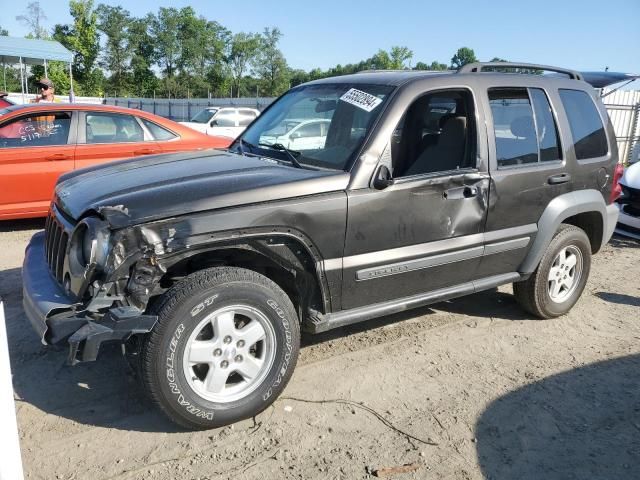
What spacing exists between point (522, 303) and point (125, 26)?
289 ft

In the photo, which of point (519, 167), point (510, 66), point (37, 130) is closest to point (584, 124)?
point (510, 66)

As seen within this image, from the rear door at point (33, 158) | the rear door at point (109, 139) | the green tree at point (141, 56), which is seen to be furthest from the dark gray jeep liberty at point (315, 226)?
the green tree at point (141, 56)

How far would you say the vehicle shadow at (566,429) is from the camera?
9.33 feet

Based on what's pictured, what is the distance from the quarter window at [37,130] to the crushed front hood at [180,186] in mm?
3545

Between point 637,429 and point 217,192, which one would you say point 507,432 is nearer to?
point 637,429

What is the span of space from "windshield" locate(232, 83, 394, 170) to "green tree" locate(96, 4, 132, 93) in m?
80.8

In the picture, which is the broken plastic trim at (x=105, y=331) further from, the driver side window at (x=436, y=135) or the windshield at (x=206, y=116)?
the windshield at (x=206, y=116)

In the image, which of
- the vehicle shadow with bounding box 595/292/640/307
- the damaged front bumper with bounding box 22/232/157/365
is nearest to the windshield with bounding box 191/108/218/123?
the vehicle shadow with bounding box 595/292/640/307

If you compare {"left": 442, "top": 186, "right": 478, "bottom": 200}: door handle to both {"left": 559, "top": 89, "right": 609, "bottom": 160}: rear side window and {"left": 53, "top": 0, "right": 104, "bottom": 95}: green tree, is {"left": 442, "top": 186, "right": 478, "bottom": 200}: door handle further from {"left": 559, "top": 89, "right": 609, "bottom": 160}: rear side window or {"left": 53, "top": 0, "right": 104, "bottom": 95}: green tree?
{"left": 53, "top": 0, "right": 104, "bottom": 95}: green tree

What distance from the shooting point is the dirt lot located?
9.23 ft

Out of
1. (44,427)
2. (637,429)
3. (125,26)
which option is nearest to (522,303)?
(637,429)

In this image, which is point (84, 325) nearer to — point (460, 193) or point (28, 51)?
point (460, 193)

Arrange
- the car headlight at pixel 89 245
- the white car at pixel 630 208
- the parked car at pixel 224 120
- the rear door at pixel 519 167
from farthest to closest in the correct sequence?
the parked car at pixel 224 120 < the white car at pixel 630 208 < the rear door at pixel 519 167 < the car headlight at pixel 89 245

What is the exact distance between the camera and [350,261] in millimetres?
3348
